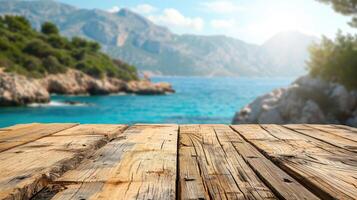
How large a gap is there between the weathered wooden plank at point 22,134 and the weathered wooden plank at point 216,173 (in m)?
0.99

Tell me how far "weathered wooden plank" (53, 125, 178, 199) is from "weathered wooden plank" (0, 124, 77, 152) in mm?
553

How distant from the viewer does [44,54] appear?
50156 mm

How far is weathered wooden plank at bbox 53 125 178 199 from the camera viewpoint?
121 cm

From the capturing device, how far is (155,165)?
5.26 ft

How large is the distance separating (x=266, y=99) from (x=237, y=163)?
611 inches

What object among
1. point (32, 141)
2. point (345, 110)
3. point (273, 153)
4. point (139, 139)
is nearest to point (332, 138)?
point (273, 153)

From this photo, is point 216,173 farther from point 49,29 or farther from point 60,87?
point 49,29

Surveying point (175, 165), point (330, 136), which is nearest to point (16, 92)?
point (330, 136)

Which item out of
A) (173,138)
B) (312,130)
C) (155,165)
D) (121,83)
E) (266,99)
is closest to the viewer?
(155,165)

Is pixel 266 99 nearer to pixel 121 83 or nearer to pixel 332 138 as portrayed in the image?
pixel 332 138

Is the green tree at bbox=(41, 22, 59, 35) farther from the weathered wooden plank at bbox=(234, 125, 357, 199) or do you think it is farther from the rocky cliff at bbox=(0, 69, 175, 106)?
the weathered wooden plank at bbox=(234, 125, 357, 199)

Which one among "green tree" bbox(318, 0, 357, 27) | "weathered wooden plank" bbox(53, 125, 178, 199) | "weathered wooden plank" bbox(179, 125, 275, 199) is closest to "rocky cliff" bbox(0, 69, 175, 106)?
"green tree" bbox(318, 0, 357, 27)

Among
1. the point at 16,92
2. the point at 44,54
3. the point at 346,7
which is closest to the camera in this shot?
the point at 346,7

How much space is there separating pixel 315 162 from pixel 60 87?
4960 cm
